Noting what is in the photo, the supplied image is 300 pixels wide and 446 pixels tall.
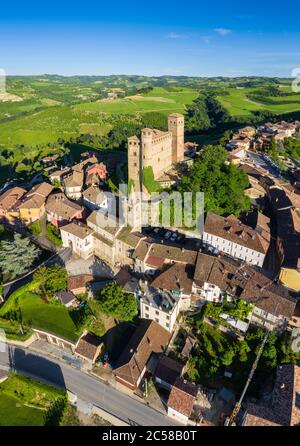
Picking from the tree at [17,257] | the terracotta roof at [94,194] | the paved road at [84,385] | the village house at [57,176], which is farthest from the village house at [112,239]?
the village house at [57,176]

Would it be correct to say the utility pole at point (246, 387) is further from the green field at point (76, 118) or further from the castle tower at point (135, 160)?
the green field at point (76, 118)

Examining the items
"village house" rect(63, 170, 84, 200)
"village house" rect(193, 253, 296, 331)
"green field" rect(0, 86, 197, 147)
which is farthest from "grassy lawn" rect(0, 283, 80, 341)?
"green field" rect(0, 86, 197, 147)

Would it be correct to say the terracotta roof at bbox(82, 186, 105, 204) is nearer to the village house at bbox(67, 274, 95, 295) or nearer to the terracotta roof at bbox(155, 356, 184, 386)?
the village house at bbox(67, 274, 95, 295)

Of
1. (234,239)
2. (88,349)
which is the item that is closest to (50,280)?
(88,349)

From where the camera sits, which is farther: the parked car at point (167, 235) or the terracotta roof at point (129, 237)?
the parked car at point (167, 235)

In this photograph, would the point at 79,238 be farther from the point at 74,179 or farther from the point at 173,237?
the point at 74,179
